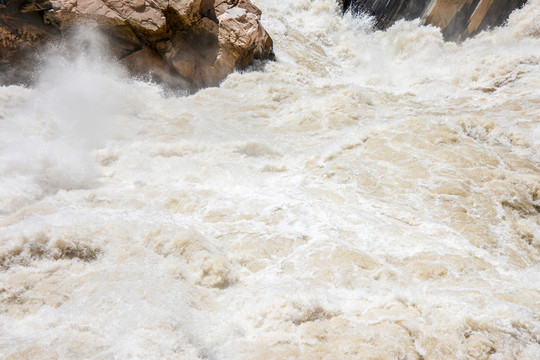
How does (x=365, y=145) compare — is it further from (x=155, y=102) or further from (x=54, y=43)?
(x=54, y=43)

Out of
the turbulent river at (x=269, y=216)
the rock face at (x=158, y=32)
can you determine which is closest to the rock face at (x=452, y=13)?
the turbulent river at (x=269, y=216)

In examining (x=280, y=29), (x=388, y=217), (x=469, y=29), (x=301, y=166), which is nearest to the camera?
(x=388, y=217)

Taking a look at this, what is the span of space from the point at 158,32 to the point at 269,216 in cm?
689

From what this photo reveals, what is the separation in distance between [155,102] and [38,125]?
108 inches

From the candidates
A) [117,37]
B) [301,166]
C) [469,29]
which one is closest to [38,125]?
[117,37]

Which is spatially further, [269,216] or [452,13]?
[452,13]

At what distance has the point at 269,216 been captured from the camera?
4.45m

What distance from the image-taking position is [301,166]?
235 inches

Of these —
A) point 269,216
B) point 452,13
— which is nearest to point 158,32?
point 269,216

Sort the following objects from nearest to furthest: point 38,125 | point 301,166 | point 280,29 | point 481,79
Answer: point 301,166, point 38,125, point 481,79, point 280,29

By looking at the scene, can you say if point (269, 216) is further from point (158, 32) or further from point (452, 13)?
point (452, 13)

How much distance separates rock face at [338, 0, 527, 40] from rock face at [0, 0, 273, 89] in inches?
218

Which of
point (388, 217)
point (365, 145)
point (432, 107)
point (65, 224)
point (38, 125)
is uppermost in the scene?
point (432, 107)

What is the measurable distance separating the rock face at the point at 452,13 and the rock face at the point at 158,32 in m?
5.53
